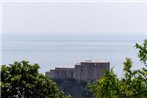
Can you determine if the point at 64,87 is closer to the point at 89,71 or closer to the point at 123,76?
the point at 89,71

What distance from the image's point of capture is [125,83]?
15.0 metres

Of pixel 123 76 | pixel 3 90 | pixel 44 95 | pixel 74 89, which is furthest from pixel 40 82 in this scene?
pixel 74 89

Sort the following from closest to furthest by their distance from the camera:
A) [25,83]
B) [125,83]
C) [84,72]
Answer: [125,83]
[25,83]
[84,72]

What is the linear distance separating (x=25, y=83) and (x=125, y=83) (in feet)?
20.6

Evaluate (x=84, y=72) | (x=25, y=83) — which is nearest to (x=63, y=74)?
(x=84, y=72)

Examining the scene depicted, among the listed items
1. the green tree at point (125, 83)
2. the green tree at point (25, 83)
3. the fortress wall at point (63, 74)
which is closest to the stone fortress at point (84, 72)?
the fortress wall at point (63, 74)

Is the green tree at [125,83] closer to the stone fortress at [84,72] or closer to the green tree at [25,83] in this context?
the green tree at [25,83]

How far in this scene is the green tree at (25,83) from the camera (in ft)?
64.3

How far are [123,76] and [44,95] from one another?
5859 millimetres

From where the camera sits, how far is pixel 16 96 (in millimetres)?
19469

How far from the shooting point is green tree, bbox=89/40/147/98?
1462cm

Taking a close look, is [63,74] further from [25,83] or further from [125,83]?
[125,83]

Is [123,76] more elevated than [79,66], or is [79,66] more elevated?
[79,66]

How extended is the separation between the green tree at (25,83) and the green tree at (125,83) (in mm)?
4938
